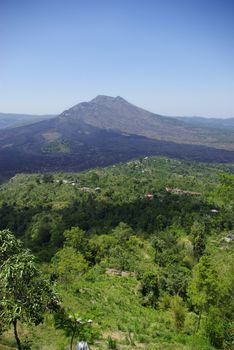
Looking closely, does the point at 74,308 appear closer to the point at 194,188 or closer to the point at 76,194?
the point at 76,194

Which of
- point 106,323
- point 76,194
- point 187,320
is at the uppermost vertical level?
point 106,323

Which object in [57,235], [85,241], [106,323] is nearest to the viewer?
[106,323]

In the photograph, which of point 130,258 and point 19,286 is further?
point 130,258

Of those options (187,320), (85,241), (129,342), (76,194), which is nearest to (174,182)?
(76,194)

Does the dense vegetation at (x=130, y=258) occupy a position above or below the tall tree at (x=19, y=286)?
below

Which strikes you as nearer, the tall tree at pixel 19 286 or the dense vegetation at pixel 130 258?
the tall tree at pixel 19 286

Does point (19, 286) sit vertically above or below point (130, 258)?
above

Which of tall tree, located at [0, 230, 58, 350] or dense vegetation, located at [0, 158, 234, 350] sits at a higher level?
tall tree, located at [0, 230, 58, 350]

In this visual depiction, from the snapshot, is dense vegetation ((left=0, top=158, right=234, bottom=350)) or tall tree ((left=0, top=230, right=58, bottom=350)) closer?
tall tree ((left=0, top=230, right=58, bottom=350))
